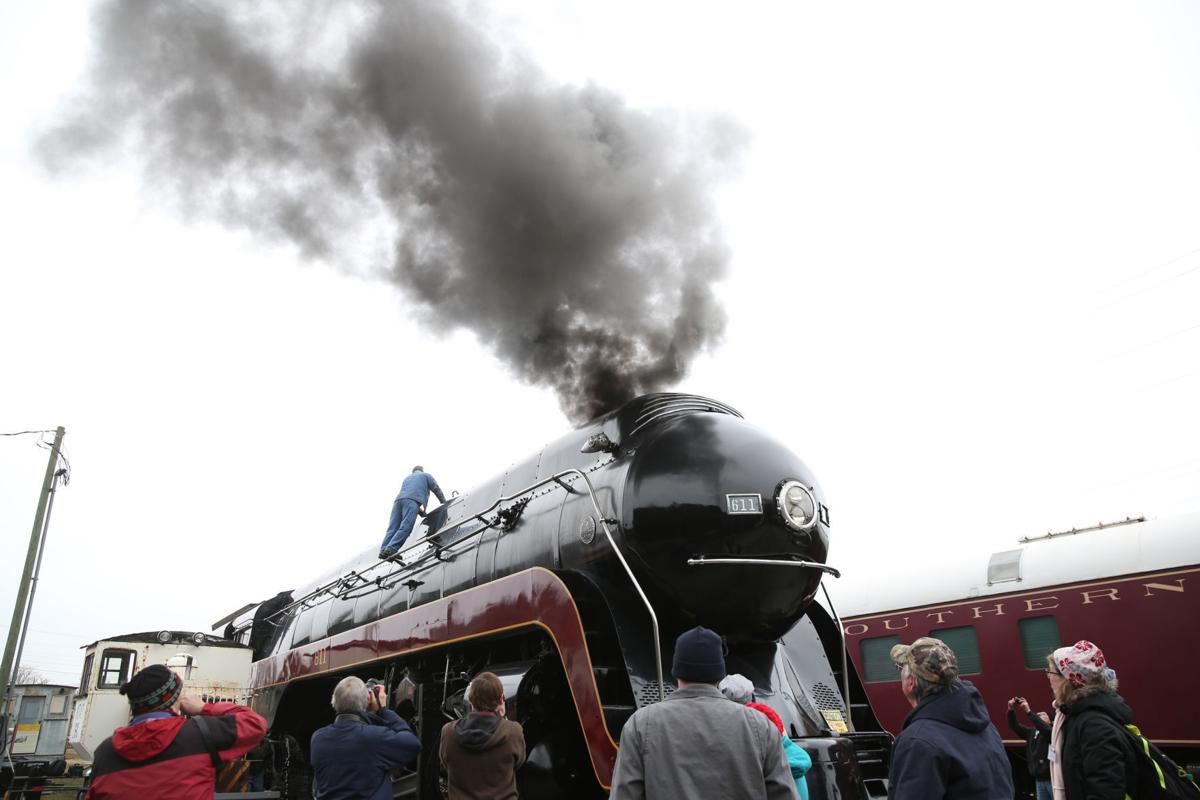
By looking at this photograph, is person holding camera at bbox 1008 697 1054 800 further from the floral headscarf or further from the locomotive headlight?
the floral headscarf

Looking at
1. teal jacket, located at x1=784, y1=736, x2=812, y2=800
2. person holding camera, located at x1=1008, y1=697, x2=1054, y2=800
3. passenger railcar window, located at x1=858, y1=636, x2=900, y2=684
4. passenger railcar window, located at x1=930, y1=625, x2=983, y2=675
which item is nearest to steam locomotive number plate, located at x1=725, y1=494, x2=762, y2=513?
teal jacket, located at x1=784, y1=736, x2=812, y2=800

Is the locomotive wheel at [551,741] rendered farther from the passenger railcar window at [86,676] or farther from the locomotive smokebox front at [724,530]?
the passenger railcar window at [86,676]

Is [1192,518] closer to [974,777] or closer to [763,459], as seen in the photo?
[763,459]

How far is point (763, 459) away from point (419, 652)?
308cm

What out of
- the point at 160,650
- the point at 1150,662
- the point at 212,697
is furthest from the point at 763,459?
the point at 160,650

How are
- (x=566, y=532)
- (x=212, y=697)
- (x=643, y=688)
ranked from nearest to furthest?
(x=643, y=688) < (x=566, y=532) < (x=212, y=697)

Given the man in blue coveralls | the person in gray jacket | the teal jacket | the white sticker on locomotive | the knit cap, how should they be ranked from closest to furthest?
the person in gray jacket → the knit cap → the teal jacket → the white sticker on locomotive → the man in blue coveralls

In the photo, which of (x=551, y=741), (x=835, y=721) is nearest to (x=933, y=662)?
(x=835, y=721)

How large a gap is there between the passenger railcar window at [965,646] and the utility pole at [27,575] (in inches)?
483

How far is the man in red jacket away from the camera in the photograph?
3.18 metres

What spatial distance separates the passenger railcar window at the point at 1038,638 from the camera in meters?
9.05

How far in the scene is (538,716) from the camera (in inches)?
199

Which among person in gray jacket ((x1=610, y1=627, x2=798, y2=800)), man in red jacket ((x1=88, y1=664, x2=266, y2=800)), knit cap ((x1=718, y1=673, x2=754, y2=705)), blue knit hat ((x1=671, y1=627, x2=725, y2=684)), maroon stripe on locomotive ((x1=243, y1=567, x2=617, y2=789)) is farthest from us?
maroon stripe on locomotive ((x1=243, y1=567, x2=617, y2=789))

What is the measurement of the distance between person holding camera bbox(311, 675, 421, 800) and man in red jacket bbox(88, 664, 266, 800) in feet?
3.16
